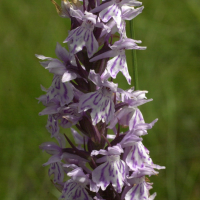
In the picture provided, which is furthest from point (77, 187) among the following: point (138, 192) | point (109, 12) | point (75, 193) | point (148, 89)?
point (148, 89)

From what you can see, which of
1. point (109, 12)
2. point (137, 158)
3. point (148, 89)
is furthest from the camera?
point (148, 89)

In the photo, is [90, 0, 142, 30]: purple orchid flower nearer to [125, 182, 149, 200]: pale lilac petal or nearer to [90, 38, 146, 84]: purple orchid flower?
[90, 38, 146, 84]: purple orchid flower

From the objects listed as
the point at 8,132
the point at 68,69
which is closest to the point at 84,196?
the point at 68,69

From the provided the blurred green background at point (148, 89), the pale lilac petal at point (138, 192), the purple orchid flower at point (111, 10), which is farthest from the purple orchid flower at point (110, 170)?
the blurred green background at point (148, 89)

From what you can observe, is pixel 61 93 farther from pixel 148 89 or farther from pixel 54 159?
pixel 148 89

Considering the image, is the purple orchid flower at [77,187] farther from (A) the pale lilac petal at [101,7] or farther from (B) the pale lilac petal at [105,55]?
(A) the pale lilac petal at [101,7]

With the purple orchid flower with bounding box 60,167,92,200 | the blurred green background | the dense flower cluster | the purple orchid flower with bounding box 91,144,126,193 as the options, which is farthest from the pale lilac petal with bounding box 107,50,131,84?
the blurred green background
